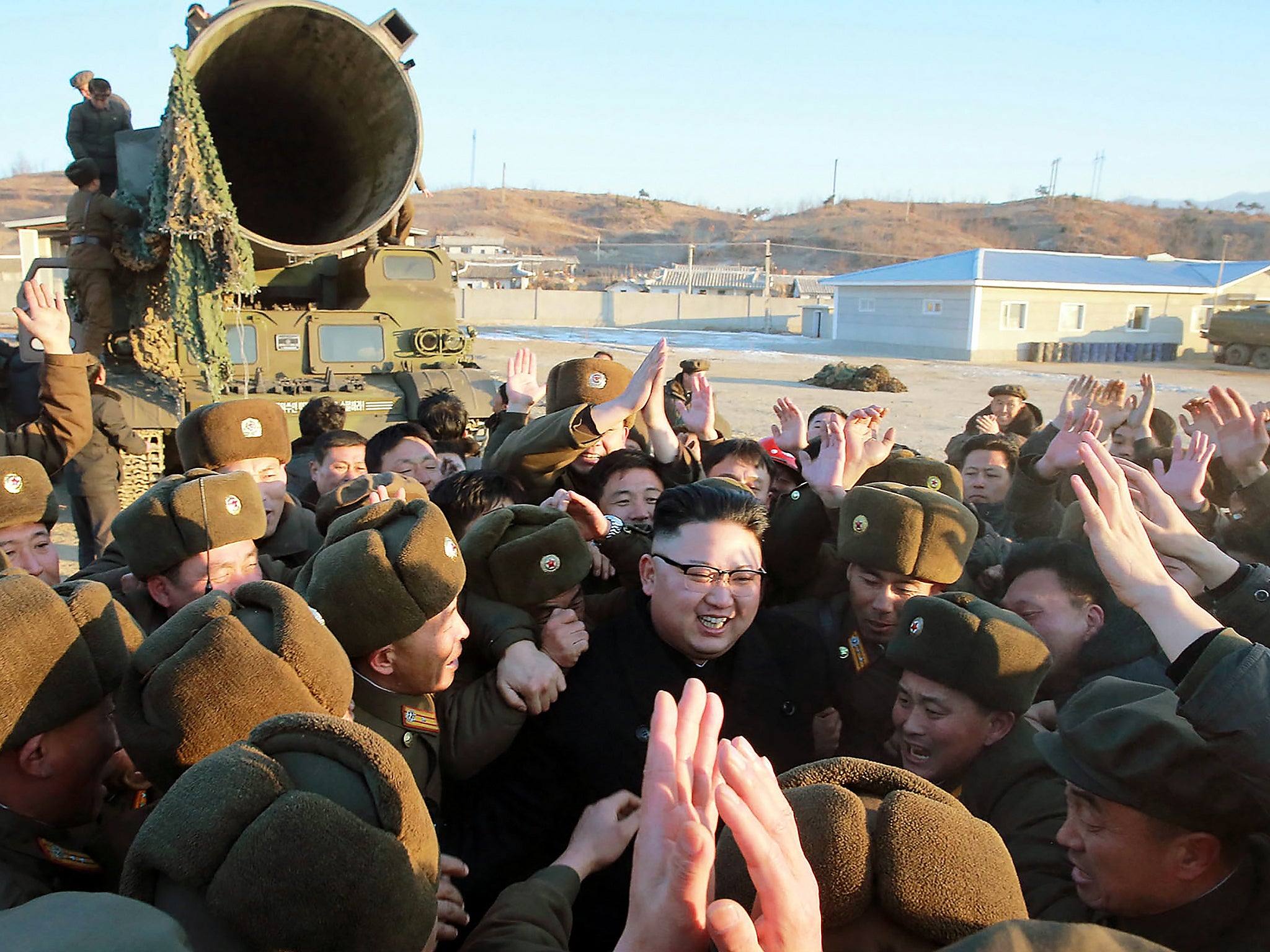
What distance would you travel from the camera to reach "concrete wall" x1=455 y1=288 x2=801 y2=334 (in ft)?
136

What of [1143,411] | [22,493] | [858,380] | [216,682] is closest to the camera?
[216,682]

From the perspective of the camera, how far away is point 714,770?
1271mm

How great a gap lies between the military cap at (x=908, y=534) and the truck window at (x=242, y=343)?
599 cm

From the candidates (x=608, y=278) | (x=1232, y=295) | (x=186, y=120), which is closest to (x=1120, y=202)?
(x=608, y=278)

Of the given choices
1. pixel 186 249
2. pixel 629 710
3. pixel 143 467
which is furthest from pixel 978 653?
pixel 143 467

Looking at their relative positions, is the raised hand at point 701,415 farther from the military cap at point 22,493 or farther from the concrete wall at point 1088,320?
the concrete wall at point 1088,320

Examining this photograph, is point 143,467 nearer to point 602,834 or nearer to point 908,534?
point 908,534

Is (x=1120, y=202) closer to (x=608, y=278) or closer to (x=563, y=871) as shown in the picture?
(x=608, y=278)

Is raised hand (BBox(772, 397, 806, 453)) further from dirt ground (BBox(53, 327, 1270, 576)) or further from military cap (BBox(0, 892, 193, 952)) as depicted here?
dirt ground (BBox(53, 327, 1270, 576))

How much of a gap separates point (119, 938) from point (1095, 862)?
64.3 inches

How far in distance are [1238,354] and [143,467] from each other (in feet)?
96.1

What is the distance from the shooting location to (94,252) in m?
7.10

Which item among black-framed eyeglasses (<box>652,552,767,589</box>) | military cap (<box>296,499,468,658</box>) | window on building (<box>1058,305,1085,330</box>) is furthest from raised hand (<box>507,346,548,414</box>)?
window on building (<box>1058,305,1085,330</box>)

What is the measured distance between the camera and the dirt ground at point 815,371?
15188 mm
